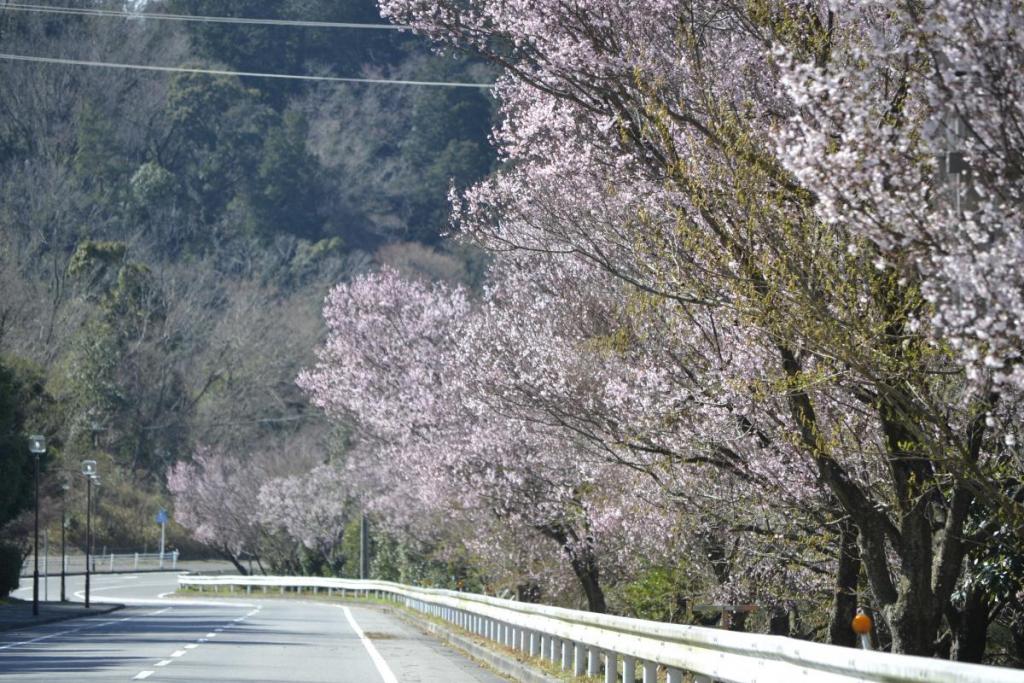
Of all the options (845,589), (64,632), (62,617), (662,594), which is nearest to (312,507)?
(62,617)

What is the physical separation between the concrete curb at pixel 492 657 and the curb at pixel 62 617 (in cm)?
763

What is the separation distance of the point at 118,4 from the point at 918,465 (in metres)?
108

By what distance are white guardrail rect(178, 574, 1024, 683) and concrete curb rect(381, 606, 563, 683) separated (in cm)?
37

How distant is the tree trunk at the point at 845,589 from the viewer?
15555 millimetres

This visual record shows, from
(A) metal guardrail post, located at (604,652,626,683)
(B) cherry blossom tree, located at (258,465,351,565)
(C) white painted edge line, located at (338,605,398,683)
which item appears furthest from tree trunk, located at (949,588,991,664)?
(B) cherry blossom tree, located at (258,465,351,565)

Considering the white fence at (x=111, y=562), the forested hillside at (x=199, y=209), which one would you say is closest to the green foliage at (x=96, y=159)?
the forested hillside at (x=199, y=209)

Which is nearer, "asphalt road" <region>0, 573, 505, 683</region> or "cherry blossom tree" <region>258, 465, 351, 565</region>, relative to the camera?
"asphalt road" <region>0, 573, 505, 683</region>

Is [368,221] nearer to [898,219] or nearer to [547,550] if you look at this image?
[547,550]

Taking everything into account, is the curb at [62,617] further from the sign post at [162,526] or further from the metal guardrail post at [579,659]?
the sign post at [162,526]

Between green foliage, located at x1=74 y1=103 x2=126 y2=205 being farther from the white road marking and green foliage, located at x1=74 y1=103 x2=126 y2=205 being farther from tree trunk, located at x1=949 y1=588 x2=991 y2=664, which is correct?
tree trunk, located at x1=949 y1=588 x2=991 y2=664

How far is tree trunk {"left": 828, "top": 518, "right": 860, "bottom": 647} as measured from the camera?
15.6 meters

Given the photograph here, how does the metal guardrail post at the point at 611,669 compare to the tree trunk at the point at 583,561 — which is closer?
the metal guardrail post at the point at 611,669

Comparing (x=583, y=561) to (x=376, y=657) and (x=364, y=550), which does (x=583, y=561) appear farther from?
(x=364, y=550)

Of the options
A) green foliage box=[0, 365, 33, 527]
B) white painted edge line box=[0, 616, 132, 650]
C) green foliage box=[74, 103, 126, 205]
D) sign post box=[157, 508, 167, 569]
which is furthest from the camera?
green foliage box=[74, 103, 126, 205]
